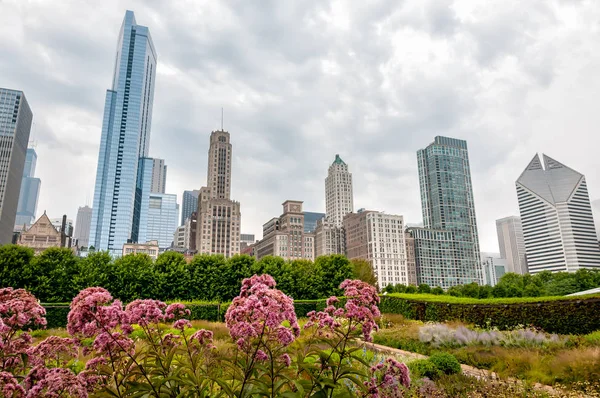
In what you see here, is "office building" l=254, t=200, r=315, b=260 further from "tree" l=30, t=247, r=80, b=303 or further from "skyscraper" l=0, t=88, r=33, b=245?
"tree" l=30, t=247, r=80, b=303

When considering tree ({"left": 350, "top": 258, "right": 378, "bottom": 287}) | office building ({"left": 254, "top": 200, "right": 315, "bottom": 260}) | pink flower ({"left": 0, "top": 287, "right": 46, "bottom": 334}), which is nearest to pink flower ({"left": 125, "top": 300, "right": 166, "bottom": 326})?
pink flower ({"left": 0, "top": 287, "right": 46, "bottom": 334})

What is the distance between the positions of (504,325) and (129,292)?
27065 mm

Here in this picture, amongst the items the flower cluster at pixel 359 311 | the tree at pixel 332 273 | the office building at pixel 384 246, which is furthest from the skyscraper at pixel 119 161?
the flower cluster at pixel 359 311

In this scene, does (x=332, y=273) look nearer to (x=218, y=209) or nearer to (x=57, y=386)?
(x=57, y=386)

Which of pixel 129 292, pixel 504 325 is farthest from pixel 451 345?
pixel 129 292

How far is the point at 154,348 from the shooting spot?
410cm

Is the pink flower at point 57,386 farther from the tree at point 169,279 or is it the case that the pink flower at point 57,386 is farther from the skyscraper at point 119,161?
the skyscraper at point 119,161

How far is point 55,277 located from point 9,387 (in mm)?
30536

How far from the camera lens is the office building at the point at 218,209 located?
14225 centimetres

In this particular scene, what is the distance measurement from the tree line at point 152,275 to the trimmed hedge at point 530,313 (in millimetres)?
12970

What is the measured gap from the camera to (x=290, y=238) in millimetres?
161750

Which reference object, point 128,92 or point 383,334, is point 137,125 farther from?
point 383,334

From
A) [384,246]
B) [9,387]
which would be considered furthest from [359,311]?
[384,246]

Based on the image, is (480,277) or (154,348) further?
(480,277)
